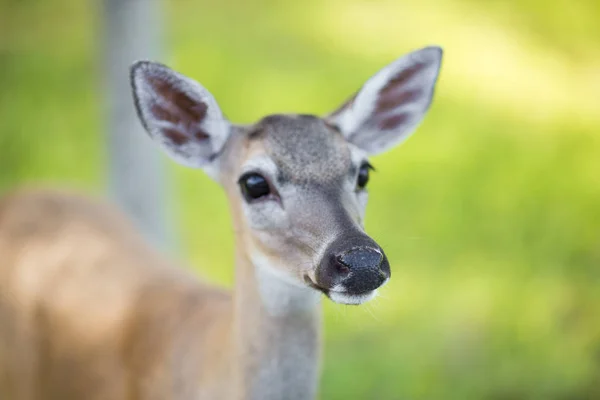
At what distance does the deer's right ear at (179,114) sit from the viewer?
139 inches

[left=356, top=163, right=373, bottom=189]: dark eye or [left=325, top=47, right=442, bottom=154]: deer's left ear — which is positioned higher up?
[left=325, top=47, right=442, bottom=154]: deer's left ear

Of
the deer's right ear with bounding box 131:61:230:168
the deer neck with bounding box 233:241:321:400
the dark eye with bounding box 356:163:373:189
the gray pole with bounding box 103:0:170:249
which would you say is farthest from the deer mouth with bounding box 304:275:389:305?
the gray pole with bounding box 103:0:170:249

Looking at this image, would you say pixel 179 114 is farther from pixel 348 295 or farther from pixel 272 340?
pixel 348 295

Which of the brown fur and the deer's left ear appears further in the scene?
the brown fur

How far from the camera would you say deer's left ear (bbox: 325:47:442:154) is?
144 inches

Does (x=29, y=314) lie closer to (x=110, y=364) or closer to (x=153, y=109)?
(x=110, y=364)

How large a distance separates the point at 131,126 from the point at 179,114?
2305 mm

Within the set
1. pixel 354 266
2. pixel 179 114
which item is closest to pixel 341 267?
pixel 354 266

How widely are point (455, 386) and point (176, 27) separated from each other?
503cm

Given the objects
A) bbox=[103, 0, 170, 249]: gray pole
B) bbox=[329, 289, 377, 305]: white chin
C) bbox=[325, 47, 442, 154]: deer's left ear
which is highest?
bbox=[103, 0, 170, 249]: gray pole

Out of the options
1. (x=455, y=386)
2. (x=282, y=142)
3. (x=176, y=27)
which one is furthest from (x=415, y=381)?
(x=176, y=27)

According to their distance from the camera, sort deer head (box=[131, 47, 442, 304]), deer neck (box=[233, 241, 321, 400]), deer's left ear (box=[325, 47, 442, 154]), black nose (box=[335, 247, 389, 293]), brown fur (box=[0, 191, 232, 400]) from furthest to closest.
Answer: brown fur (box=[0, 191, 232, 400]), deer's left ear (box=[325, 47, 442, 154]), deer neck (box=[233, 241, 321, 400]), deer head (box=[131, 47, 442, 304]), black nose (box=[335, 247, 389, 293])

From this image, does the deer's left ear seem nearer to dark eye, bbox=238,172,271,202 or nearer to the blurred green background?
dark eye, bbox=238,172,271,202

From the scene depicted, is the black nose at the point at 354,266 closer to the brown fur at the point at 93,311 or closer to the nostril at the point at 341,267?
the nostril at the point at 341,267
